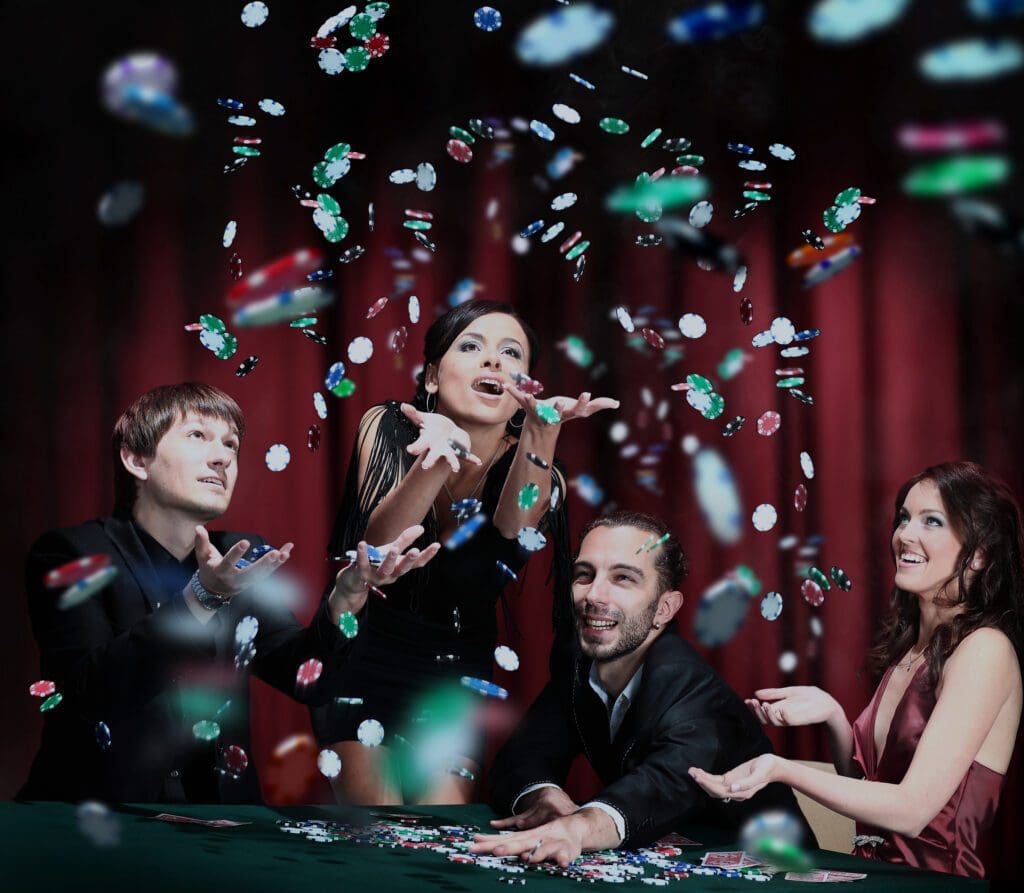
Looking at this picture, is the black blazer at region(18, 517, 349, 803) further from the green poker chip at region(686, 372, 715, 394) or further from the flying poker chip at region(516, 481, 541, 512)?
the green poker chip at region(686, 372, 715, 394)

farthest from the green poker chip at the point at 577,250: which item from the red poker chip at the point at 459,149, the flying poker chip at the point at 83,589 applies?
the flying poker chip at the point at 83,589

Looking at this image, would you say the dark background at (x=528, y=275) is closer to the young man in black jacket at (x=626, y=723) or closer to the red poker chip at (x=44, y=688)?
the red poker chip at (x=44, y=688)

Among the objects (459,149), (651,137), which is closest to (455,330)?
(459,149)

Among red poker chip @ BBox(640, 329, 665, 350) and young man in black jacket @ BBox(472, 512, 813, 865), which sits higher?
red poker chip @ BBox(640, 329, 665, 350)

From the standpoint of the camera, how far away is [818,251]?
339 cm

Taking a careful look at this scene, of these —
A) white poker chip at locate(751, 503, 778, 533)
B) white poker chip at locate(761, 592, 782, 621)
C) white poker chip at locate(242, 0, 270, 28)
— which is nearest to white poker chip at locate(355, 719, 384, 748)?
white poker chip at locate(761, 592, 782, 621)

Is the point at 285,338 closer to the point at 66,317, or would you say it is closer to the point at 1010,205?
the point at 66,317

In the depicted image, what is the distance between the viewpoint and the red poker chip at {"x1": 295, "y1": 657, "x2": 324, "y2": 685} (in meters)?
2.13

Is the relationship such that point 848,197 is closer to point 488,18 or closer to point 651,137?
point 651,137

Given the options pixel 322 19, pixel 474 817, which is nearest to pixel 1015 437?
pixel 474 817

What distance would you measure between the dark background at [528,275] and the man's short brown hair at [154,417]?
87 cm

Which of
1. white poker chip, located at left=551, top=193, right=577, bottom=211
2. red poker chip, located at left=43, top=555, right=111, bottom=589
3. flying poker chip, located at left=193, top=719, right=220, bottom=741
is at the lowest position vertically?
flying poker chip, located at left=193, top=719, right=220, bottom=741

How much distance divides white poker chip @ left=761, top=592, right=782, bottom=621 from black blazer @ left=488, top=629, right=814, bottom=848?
2.80 ft

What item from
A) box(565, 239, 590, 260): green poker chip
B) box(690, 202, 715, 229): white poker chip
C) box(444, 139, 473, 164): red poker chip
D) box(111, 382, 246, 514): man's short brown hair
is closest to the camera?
box(111, 382, 246, 514): man's short brown hair
